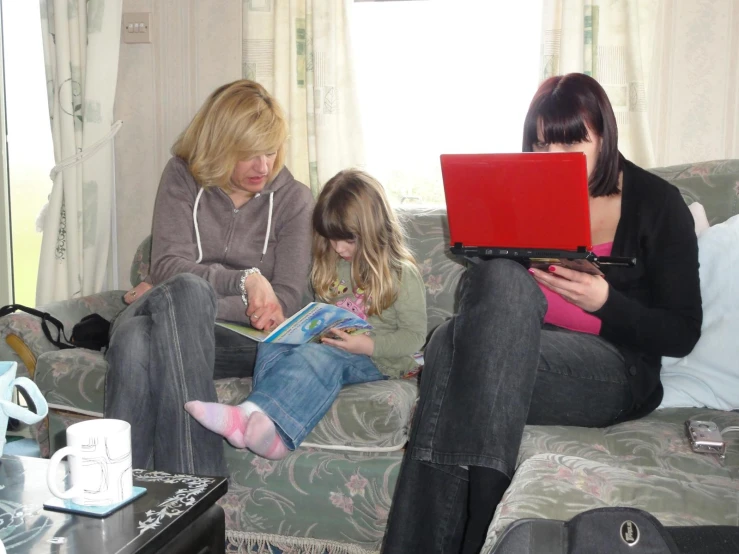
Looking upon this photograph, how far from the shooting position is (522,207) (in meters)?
1.28

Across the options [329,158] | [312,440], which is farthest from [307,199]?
[312,440]

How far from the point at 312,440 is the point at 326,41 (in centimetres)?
135

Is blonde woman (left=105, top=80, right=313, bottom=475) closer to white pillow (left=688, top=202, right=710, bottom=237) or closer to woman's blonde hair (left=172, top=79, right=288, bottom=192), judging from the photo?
woman's blonde hair (left=172, top=79, right=288, bottom=192)

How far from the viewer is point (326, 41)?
2.44 metres

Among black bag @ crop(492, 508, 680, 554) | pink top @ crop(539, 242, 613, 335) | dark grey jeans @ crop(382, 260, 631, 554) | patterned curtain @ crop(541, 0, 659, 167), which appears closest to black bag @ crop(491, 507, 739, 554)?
black bag @ crop(492, 508, 680, 554)

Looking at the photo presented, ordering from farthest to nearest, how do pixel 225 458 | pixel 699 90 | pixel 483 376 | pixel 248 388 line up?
pixel 699 90, pixel 248 388, pixel 225 458, pixel 483 376

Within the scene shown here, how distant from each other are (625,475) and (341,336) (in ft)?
2.63

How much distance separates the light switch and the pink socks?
1670 mm

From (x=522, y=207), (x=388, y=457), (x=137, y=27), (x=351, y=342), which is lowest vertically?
(x=388, y=457)

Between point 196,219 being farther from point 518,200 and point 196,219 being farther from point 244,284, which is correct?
point 518,200

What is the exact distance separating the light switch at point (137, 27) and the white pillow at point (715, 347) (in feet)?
6.59

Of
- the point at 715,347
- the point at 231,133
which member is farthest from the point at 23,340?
the point at 715,347

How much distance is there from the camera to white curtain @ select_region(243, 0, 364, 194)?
2436 millimetres

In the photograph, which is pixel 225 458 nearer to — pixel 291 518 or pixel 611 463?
pixel 291 518
